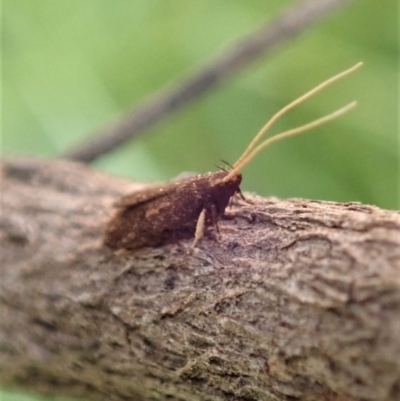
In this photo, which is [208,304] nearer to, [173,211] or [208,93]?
[173,211]

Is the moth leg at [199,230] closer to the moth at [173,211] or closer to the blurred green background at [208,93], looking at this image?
the moth at [173,211]

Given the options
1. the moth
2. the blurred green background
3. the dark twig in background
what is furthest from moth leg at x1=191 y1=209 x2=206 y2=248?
the blurred green background

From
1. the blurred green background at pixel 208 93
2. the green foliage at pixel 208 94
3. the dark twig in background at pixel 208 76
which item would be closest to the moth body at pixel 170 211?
the dark twig in background at pixel 208 76

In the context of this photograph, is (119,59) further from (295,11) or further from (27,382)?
(27,382)

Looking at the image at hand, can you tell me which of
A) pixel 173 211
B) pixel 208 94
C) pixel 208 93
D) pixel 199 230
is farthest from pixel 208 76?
pixel 199 230

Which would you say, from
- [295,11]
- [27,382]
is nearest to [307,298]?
[27,382]

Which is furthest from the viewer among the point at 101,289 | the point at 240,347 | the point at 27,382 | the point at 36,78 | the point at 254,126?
the point at 36,78
